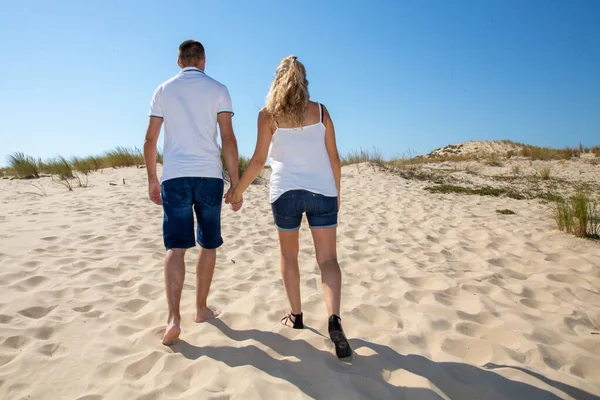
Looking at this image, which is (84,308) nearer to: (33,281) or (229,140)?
(33,281)

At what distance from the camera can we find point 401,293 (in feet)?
11.3

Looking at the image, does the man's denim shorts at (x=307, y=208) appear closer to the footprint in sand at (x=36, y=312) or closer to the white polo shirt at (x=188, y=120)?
the white polo shirt at (x=188, y=120)

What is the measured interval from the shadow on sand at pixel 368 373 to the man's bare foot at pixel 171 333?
0.23ft

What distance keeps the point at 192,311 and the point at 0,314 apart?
4.36ft

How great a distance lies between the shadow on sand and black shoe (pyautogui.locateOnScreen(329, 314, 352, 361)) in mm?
79

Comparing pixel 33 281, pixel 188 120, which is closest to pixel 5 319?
pixel 33 281

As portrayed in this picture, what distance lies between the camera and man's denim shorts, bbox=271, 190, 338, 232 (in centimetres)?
234

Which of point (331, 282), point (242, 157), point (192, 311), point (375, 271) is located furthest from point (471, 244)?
point (242, 157)

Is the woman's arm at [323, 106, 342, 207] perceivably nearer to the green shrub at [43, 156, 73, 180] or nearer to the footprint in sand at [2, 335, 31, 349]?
the footprint in sand at [2, 335, 31, 349]

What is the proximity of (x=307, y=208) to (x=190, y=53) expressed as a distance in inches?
51.5

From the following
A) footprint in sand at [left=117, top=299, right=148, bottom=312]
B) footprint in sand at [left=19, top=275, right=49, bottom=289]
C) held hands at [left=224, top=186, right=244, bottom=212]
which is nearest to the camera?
held hands at [left=224, top=186, right=244, bottom=212]

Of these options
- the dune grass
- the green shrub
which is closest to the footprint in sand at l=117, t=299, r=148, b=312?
the dune grass

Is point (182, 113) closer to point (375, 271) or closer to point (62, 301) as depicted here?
point (62, 301)

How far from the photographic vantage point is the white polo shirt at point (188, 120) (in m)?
2.49
